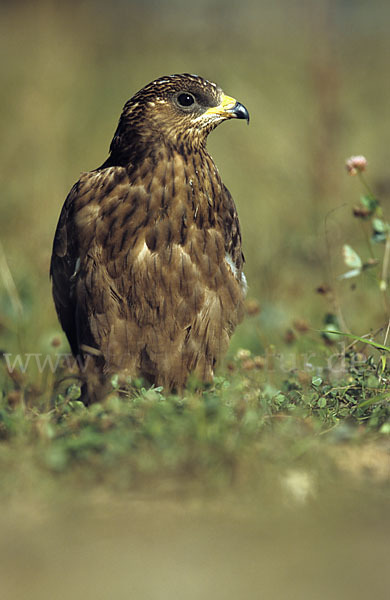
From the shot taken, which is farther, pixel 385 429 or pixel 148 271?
pixel 148 271

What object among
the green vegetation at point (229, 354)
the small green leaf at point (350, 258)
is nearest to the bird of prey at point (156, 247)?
the green vegetation at point (229, 354)

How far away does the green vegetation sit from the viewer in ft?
Result: 7.54

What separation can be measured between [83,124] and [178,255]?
A: 478cm

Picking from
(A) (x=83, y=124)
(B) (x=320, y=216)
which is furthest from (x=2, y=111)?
(B) (x=320, y=216)

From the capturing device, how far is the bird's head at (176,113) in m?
3.97

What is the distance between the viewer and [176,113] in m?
3.99

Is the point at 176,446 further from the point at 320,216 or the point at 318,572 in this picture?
the point at 320,216

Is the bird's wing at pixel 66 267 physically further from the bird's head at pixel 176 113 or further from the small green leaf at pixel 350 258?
the small green leaf at pixel 350 258

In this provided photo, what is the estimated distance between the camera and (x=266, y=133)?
791cm

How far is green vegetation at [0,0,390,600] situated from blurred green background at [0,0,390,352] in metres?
0.02

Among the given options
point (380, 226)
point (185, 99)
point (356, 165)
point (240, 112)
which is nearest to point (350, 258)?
point (380, 226)

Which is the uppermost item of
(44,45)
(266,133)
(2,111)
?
(44,45)

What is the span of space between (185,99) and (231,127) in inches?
214

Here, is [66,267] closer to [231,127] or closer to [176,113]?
[176,113]
